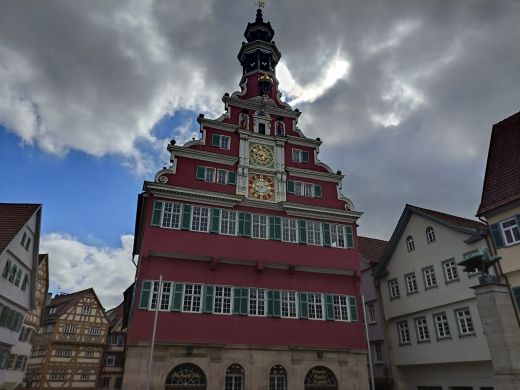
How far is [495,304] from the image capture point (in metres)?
13.8

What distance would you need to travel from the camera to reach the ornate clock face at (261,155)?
84.8ft

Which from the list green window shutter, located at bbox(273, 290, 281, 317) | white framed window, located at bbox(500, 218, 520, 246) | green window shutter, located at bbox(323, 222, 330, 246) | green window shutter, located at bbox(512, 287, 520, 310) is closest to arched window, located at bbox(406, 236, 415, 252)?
green window shutter, located at bbox(323, 222, 330, 246)

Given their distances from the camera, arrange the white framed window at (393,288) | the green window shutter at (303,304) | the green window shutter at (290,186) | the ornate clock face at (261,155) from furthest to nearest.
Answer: the white framed window at (393,288), the ornate clock face at (261,155), the green window shutter at (290,186), the green window shutter at (303,304)

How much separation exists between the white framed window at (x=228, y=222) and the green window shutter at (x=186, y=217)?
6.20 ft

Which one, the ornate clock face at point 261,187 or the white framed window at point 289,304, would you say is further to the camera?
the ornate clock face at point 261,187

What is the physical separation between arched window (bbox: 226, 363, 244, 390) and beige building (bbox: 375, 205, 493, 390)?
37.6ft

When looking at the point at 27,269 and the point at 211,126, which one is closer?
the point at 211,126

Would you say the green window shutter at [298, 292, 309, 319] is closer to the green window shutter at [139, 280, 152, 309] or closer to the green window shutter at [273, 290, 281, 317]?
the green window shutter at [273, 290, 281, 317]

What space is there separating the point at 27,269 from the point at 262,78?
844 inches

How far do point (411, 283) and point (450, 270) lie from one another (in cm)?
344

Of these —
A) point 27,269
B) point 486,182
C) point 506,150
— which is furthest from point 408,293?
point 27,269

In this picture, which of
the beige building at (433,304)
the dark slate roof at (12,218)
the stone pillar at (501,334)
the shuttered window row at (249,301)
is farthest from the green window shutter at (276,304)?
the dark slate roof at (12,218)

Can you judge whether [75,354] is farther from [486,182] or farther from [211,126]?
[486,182]

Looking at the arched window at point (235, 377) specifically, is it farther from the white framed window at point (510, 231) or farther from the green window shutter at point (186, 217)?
the white framed window at point (510, 231)
